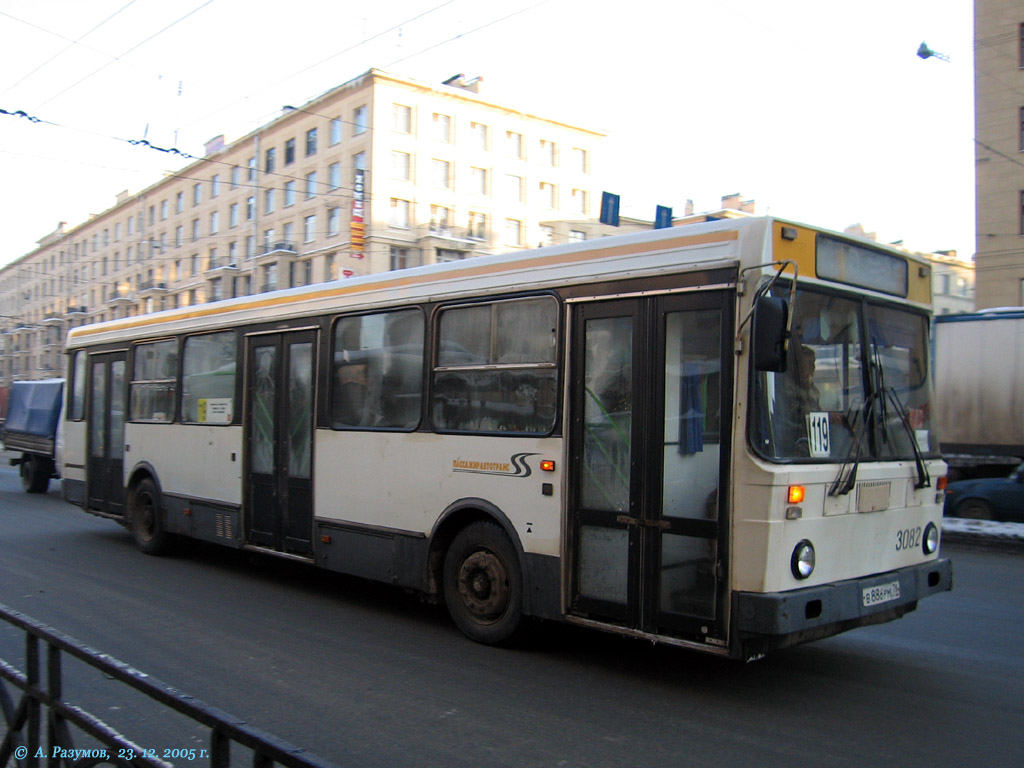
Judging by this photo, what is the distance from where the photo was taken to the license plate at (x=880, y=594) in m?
5.50

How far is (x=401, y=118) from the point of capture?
168 ft

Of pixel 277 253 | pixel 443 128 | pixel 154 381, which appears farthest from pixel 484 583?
pixel 277 253

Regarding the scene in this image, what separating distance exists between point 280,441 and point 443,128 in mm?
47081

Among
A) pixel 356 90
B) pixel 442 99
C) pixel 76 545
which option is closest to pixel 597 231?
pixel 442 99

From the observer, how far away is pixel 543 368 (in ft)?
21.1

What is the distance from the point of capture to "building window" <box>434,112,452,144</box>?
5291cm

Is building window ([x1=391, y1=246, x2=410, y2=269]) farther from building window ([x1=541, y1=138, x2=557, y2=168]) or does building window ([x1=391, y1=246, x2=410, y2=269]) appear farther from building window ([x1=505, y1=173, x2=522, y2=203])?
building window ([x1=541, y1=138, x2=557, y2=168])

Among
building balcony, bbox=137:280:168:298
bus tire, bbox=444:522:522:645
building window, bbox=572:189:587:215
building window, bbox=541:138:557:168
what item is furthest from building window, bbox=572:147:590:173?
bus tire, bbox=444:522:522:645

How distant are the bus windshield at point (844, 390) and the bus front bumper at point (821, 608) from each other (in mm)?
771

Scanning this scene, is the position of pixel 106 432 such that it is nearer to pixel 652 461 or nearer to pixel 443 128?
pixel 652 461

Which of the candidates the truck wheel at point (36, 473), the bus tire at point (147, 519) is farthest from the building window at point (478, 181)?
the bus tire at point (147, 519)

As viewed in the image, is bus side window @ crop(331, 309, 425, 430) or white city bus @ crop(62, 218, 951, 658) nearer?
white city bus @ crop(62, 218, 951, 658)

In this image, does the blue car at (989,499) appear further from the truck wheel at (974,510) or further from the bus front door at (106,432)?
the bus front door at (106,432)

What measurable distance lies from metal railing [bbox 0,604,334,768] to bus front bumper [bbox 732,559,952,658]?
3027mm
